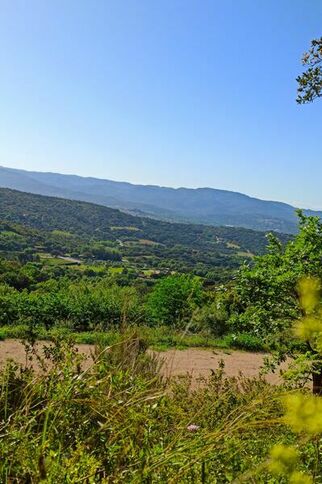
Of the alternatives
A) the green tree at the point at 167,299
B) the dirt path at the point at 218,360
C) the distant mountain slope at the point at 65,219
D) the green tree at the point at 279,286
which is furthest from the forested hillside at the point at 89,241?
the green tree at the point at 279,286

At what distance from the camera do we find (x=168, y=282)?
23844 mm

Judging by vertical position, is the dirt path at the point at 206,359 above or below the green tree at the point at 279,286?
below

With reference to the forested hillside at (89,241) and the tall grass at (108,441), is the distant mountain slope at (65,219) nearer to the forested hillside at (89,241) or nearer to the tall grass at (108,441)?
the forested hillside at (89,241)

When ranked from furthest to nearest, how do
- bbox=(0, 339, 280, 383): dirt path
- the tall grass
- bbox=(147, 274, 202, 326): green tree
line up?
bbox=(147, 274, 202, 326): green tree, bbox=(0, 339, 280, 383): dirt path, the tall grass

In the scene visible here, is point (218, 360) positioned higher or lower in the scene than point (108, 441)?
lower

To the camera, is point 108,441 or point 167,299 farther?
point 167,299

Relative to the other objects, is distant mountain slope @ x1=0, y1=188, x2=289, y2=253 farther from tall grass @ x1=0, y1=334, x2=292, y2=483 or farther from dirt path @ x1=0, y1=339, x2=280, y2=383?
tall grass @ x1=0, y1=334, x2=292, y2=483

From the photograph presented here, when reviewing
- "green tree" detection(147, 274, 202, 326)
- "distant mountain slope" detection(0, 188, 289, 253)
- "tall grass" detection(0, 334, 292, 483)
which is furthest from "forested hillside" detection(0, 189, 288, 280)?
"tall grass" detection(0, 334, 292, 483)

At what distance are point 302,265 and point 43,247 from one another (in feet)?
354

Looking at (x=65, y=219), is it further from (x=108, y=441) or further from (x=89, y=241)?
(x=108, y=441)

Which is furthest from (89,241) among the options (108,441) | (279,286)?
(108,441)

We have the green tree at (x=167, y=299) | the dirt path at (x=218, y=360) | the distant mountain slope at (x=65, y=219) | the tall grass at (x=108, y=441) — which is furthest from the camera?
the distant mountain slope at (x=65, y=219)

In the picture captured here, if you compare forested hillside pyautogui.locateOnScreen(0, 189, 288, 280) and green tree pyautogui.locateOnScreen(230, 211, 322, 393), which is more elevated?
green tree pyautogui.locateOnScreen(230, 211, 322, 393)

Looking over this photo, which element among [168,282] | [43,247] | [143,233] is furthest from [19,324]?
[143,233]
